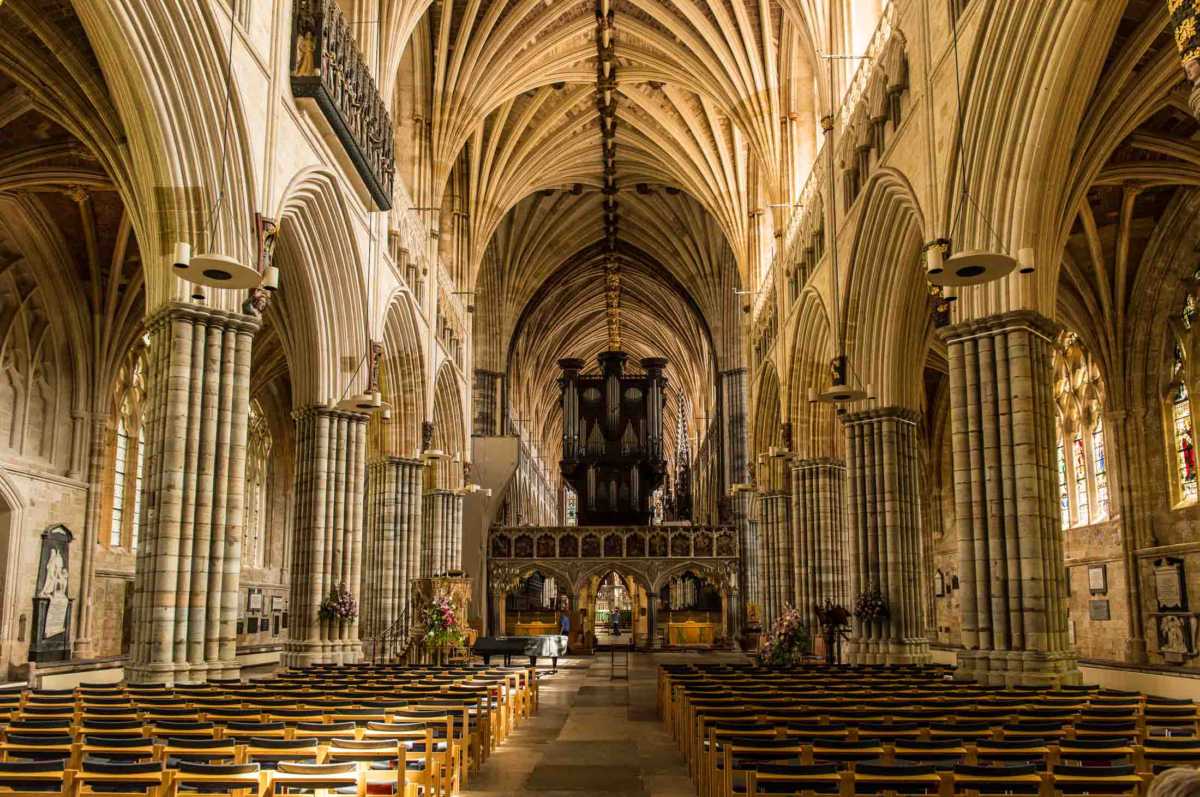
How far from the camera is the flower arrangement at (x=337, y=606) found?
67.2ft

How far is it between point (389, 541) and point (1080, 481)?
17827 millimetres

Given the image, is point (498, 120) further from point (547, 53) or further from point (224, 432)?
point (224, 432)

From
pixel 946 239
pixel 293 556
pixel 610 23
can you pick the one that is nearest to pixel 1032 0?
pixel 946 239

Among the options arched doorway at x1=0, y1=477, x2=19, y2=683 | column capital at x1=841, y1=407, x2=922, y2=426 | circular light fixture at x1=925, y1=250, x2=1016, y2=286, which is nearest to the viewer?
circular light fixture at x1=925, y1=250, x2=1016, y2=286

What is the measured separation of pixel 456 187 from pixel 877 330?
61.7 feet

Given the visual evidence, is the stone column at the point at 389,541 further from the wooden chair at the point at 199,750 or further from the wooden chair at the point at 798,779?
the wooden chair at the point at 798,779

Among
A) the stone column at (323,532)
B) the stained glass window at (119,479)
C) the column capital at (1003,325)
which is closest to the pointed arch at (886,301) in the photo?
the column capital at (1003,325)

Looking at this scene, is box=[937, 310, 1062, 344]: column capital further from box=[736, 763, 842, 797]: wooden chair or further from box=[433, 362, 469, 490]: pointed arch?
box=[433, 362, 469, 490]: pointed arch

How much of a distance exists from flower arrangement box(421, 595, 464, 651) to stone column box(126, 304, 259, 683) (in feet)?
26.3

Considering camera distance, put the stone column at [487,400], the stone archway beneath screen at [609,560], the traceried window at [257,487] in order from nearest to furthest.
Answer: the traceried window at [257,487]
the stone archway beneath screen at [609,560]
the stone column at [487,400]

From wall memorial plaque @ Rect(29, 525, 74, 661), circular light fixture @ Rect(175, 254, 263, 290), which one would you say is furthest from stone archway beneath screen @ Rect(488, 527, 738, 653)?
circular light fixture @ Rect(175, 254, 263, 290)

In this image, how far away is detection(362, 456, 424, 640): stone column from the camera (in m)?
27.7

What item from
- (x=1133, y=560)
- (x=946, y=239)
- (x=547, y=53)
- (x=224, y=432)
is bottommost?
(x=1133, y=560)

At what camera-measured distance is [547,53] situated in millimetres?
31281
